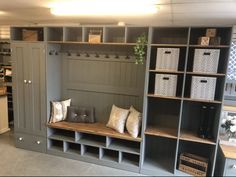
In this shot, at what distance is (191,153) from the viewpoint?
9.91ft

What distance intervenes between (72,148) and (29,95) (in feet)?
3.72

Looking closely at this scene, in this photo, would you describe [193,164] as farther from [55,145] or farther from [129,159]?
[55,145]

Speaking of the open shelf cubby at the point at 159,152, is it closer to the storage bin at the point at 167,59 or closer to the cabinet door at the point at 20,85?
the storage bin at the point at 167,59

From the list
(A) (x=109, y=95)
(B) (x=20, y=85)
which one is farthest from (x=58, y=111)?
(A) (x=109, y=95)

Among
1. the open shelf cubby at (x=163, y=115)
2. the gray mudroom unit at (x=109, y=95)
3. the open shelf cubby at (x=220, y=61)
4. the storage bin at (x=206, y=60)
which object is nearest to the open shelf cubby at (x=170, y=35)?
the gray mudroom unit at (x=109, y=95)

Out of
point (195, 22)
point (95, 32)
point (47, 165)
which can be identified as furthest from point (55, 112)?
point (195, 22)

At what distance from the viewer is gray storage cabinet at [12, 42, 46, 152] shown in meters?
3.18

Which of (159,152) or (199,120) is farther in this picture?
(159,152)

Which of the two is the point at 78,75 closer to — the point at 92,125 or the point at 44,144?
the point at 92,125

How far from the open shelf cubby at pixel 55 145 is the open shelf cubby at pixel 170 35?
2266mm

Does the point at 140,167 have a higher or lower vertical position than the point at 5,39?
lower

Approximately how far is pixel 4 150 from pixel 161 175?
2606mm

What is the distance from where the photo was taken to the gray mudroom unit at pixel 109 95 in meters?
2.82

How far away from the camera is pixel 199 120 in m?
2.95
